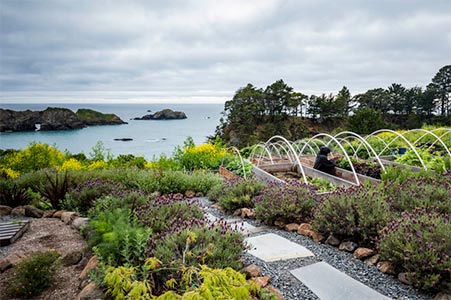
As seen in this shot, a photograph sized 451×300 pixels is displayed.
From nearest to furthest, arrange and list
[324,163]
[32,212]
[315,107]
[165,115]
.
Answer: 1. [32,212]
2. [324,163]
3. [315,107]
4. [165,115]

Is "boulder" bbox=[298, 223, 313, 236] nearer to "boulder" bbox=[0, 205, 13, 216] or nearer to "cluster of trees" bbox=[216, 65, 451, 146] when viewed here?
"boulder" bbox=[0, 205, 13, 216]

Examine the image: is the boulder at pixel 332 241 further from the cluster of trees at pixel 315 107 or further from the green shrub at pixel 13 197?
the cluster of trees at pixel 315 107

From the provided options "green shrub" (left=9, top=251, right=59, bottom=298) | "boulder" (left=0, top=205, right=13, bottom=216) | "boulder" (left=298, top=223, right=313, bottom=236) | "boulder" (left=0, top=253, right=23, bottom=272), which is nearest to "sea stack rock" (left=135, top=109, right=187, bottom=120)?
"boulder" (left=0, top=205, right=13, bottom=216)

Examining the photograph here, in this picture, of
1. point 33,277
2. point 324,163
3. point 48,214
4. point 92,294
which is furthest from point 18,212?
point 324,163

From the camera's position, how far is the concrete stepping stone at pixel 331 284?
2.15m

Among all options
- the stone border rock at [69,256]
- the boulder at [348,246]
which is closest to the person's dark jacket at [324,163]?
the boulder at [348,246]

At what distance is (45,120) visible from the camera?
36500 mm

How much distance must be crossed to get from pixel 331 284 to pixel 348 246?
0.81 metres

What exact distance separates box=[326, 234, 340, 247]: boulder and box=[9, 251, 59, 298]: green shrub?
2.71 meters

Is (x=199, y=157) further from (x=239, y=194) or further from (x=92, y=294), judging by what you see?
(x=92, y=294)

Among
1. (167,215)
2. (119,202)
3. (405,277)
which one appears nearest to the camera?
(405,277)

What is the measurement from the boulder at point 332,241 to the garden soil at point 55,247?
2.52 m

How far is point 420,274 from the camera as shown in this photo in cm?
220

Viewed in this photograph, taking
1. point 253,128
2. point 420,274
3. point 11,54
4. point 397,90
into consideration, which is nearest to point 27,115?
point 253,128
